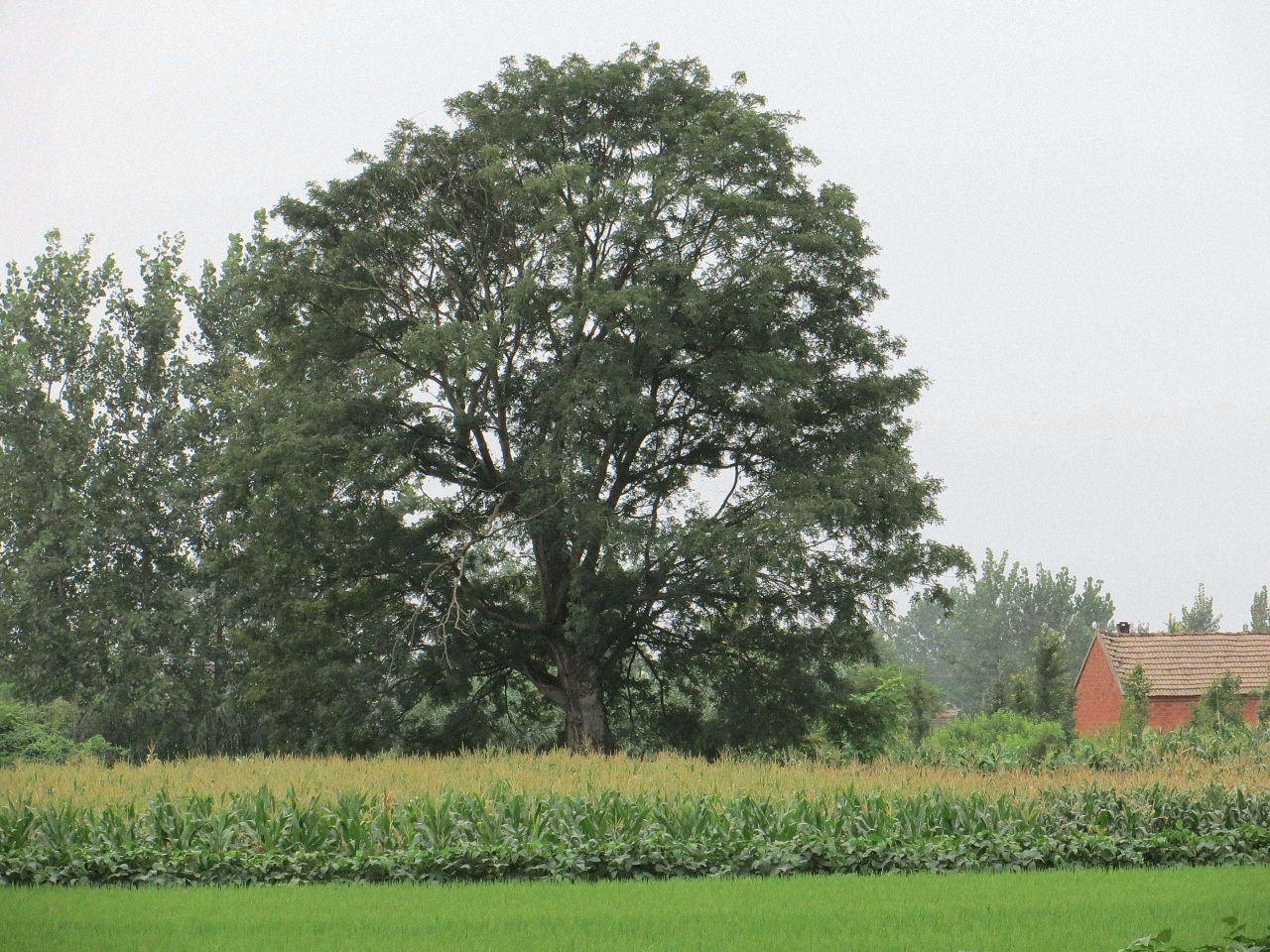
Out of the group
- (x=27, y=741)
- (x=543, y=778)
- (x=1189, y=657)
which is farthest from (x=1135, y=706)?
(x=27, y=741)

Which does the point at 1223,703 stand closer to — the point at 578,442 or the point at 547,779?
the point at 578,442

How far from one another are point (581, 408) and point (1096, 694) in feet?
98.1

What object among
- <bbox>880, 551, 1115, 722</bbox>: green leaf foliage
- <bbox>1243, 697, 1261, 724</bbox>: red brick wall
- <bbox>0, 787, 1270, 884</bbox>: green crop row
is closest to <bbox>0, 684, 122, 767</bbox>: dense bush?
<bbox>0, 787, 1270, 884</bbox>: green crop row

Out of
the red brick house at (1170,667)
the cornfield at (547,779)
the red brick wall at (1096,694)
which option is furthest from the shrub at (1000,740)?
the red brick wall at (1096,694)

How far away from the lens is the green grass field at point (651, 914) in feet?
25.2

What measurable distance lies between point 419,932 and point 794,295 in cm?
1884

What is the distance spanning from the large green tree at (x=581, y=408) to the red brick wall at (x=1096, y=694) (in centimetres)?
2164

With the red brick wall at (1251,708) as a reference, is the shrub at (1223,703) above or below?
above

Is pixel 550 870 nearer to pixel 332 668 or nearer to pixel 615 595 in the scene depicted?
pixel 615 595

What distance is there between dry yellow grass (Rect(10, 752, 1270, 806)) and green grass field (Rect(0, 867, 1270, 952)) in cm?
267

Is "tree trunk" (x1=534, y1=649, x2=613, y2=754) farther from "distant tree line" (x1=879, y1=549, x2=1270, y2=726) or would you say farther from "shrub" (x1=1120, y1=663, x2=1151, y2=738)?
"distant tree line" (x1=879, y1=549, x2=1270, y2=726)

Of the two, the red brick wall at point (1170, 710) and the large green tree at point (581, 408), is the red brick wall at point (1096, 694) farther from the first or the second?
the large green tree at point (581, 408)

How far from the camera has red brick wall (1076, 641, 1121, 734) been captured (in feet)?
141

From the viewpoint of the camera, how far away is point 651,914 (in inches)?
335
